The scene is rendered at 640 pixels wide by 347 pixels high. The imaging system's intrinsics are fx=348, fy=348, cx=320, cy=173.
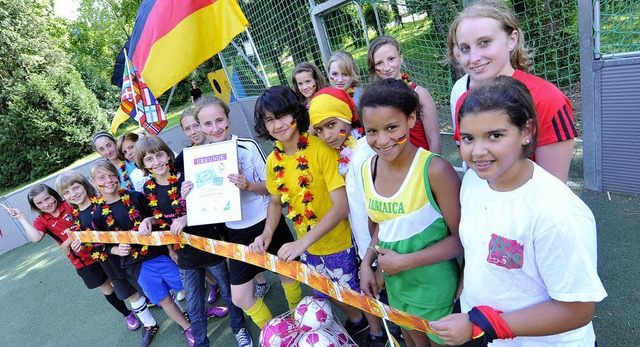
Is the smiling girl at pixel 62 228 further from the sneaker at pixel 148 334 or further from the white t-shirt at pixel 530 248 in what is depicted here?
the white t-shirt at pixel 530 248

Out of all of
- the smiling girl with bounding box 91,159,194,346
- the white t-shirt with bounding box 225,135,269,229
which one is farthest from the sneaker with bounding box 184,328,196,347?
the white t-shirt with bounding box 225,135,269,229

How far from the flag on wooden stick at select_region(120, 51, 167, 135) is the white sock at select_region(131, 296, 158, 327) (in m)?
2.58

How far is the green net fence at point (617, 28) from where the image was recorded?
304cm

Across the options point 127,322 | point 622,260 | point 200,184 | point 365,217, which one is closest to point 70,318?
point 127,322

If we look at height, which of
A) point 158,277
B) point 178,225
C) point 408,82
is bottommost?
point 158,277

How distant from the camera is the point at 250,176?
2619mm

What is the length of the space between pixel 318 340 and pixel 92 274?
97.7 inches

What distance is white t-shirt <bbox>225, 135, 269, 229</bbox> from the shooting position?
2609mm

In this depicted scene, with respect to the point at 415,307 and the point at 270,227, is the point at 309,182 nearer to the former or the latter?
the point at 270,227

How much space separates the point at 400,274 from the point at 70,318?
443cm

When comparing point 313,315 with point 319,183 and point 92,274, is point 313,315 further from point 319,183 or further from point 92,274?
point 92,274

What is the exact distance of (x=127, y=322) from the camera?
Answer: 12.2ft

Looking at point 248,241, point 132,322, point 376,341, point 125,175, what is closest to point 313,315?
point 376,341

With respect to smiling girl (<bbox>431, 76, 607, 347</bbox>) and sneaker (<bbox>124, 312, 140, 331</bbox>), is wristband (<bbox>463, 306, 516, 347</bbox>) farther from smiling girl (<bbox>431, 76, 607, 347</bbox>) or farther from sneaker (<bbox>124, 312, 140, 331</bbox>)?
sneaker (<bbox>124, 312, 140, 331</bbox>)
